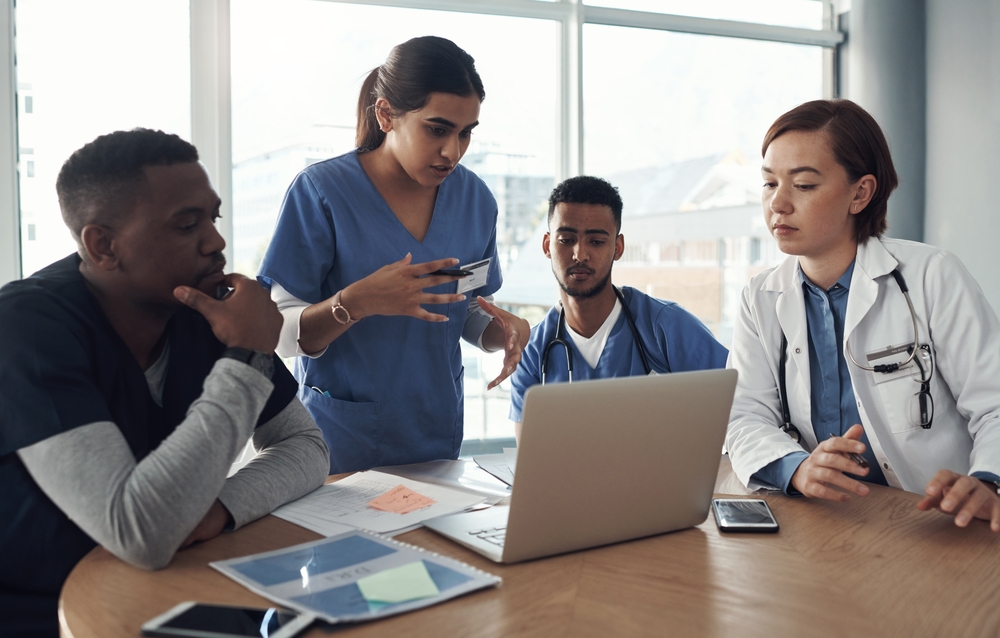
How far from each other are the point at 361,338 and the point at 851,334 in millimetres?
1115

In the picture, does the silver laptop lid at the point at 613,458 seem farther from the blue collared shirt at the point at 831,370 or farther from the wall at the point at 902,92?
the wall at the point at 902,92

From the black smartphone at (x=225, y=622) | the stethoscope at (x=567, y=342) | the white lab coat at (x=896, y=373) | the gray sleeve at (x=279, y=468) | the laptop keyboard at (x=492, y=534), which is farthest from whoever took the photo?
the stethoscope at (x=567, y=342)

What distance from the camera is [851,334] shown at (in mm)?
1630

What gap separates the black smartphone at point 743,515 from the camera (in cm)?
118

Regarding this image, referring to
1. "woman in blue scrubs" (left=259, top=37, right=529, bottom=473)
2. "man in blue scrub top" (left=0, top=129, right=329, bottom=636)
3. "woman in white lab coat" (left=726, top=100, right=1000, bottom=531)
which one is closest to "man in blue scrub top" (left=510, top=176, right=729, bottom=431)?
"woman in blue scrubs" (left=259, top=37, right=529, bottom=473)

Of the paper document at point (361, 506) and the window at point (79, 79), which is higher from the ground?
the window at point (79, 79)

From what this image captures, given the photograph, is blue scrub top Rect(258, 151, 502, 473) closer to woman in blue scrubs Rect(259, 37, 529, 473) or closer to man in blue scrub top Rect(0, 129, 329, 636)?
woman in blue scrubs Rect(259, 37, 529, 473)

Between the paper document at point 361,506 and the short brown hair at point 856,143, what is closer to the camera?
the paper document at point 361,506

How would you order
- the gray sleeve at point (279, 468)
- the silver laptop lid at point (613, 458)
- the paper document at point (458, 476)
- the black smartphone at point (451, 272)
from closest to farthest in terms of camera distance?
1. the silver laptop lid at point (613, 458)
2. the gray sleeve at point (279, 468)
3. the paper document at point (458, 476)
4. the black smartphone at point (451, 272)

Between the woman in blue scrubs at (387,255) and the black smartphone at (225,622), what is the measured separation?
0.89 metres

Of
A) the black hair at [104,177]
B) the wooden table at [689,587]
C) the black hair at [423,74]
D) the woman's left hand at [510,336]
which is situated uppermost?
the black hair at [423,74]

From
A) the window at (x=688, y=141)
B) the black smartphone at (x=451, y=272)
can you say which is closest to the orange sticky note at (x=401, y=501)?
the black smartphone at (x=451, y=272)

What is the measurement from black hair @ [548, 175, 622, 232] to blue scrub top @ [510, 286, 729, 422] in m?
0.31

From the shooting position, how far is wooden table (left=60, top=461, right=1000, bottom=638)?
0.85 metres
